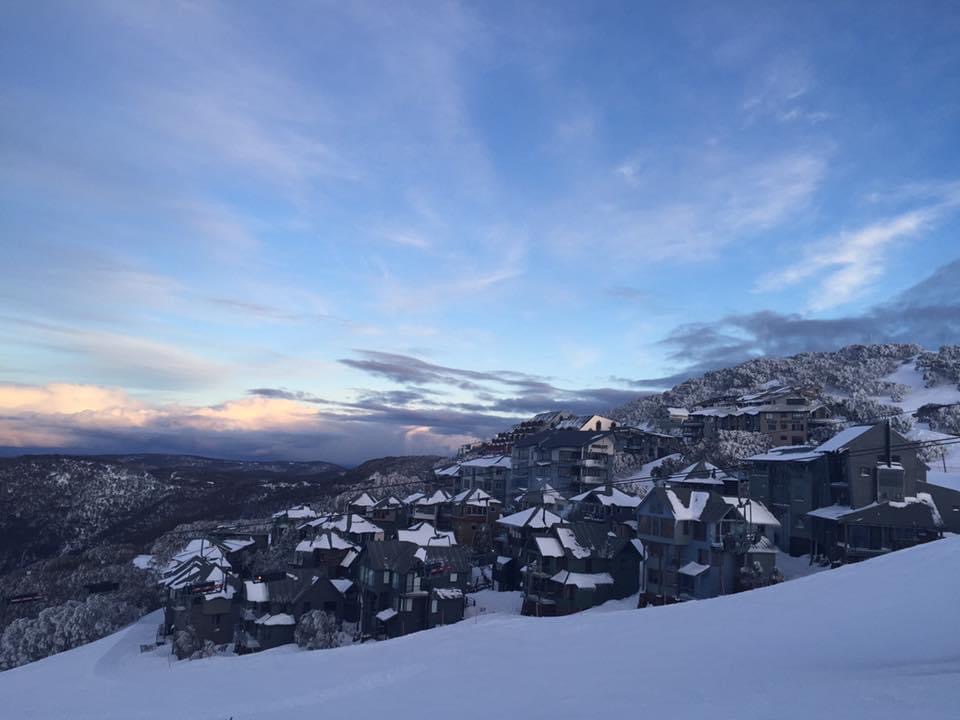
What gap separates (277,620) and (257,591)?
3.20m

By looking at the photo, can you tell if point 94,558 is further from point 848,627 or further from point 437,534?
point 848,627

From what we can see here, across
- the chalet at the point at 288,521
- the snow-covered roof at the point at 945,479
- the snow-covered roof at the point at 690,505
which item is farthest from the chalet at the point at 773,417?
the chalet at the point at 288,521

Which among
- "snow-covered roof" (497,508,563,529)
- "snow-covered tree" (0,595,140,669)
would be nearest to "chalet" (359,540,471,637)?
"snow-covered roof" (497,508,563,529)

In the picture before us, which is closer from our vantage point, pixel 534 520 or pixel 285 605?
pixel 285 605

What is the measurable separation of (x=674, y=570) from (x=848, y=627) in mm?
26111

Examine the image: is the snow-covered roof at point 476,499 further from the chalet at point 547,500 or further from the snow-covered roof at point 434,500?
the chalet at point 547,500

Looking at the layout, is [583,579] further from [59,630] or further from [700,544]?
[59,630]

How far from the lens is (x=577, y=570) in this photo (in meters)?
43.6

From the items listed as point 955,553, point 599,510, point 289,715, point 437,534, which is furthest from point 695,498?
point 289,715

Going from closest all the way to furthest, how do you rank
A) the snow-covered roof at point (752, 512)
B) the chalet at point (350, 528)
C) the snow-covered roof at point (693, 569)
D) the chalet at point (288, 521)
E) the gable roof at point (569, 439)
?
the snow-covered roof at point (693, 569) → the snow-covered roof at point (752, 512) → the chalet at point (350, 528) → the gable roof at point (569, 439) → the chalet at point (288, 521)

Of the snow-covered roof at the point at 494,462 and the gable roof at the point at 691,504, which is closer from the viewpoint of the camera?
the gable roof at the point at 691,504

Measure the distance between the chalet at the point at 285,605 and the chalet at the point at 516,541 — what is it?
40.2ft

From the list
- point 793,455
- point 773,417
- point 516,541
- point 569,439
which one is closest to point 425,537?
point 516,541

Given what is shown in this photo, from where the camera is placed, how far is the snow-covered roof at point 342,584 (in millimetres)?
48656
